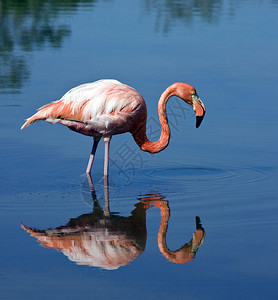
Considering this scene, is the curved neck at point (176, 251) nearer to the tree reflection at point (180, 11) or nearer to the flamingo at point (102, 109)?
the flamingo at point (102, 109)

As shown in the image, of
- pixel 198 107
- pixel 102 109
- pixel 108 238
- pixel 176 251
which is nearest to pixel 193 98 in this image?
pixel 198 107

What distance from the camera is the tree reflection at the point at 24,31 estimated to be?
518 inches

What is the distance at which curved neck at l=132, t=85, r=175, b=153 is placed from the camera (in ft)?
26.6

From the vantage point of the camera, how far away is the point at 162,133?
818cm

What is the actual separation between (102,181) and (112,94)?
0.97m

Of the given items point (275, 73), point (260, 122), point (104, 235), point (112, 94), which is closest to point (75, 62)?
point (275, 73)

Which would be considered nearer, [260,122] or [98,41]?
[260,122]

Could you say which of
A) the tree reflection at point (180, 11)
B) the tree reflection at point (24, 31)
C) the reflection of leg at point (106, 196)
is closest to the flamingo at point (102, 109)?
the reflection of leg at point (106, 196)

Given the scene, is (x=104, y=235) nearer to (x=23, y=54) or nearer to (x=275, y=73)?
(x=275, y=73)

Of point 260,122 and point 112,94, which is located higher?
point 112,94

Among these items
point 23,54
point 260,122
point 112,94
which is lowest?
point 23,54

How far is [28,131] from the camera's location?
956cm

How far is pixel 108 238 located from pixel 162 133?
260 centimetres

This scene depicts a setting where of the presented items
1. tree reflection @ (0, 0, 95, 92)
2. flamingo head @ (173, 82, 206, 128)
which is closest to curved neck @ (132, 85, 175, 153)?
flamingo head @ (173, 82, 206, 128)
